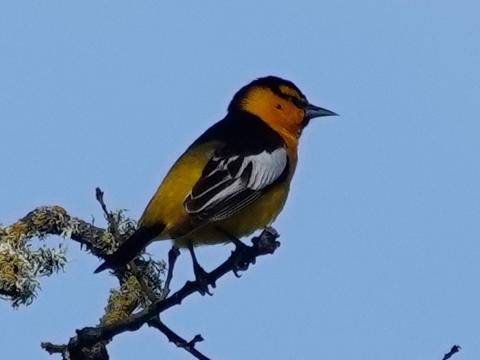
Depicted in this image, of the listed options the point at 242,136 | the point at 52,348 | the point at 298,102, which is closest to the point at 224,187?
the point at 242,136

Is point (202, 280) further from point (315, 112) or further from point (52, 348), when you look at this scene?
point (315, 112)

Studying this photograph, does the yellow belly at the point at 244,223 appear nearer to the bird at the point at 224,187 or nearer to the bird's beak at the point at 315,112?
the bird at the point at 224,187

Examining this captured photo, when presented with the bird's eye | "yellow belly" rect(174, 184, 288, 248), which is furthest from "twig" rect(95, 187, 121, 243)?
the bird's eye

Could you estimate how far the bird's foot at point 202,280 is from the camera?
3.85 metres

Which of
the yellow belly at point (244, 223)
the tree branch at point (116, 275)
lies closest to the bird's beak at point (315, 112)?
the yellow belly at point (244, 223)

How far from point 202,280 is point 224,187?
1.01m

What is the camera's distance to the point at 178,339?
3504 millimetres

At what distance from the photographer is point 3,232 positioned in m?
3.39

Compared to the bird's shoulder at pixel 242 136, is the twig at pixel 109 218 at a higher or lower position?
lower

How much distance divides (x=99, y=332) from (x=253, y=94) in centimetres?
338

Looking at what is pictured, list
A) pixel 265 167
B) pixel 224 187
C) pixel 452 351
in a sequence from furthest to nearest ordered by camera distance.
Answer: pixel 265 167
pixel 224 187
pixel 452 351

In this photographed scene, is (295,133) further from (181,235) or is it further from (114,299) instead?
(114,299)

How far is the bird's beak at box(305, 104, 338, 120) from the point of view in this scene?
6215 mm

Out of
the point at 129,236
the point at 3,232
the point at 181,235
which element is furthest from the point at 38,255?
the point at 181,235
